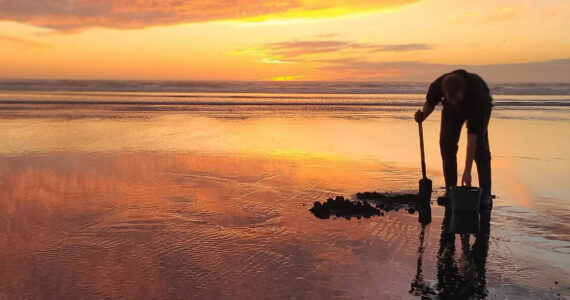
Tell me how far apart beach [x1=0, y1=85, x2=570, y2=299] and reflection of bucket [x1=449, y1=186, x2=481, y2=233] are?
18 centimetres

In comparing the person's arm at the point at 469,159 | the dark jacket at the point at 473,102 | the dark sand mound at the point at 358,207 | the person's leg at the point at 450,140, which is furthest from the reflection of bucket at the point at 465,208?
the dark sand mound at the point at 358,207

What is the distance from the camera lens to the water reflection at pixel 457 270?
12.4 feet

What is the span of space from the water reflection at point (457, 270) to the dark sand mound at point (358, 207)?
84 cm

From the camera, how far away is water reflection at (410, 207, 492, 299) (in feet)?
12.4

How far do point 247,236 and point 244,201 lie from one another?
1.56 metres

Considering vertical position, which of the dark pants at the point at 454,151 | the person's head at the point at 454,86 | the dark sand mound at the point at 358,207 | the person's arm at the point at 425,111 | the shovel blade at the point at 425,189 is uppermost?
the person's head at the point at 454,86

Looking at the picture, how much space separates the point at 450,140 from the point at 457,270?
200 centimetres

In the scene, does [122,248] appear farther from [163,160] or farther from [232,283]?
[163,160]

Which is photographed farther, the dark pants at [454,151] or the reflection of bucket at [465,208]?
the dark pants at [454,151]

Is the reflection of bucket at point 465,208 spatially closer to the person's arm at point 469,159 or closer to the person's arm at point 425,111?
the person's arm at point 469,159

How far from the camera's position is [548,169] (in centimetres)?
938

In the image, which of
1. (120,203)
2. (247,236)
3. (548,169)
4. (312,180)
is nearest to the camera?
(247,236)

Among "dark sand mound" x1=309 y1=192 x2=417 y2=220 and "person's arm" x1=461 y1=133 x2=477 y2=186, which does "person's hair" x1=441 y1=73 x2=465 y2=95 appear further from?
"dark sand mound" x1=309 y1=192 x2=417 y2=220

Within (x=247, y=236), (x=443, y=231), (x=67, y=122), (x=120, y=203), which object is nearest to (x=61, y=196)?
(x=120, y=203)
